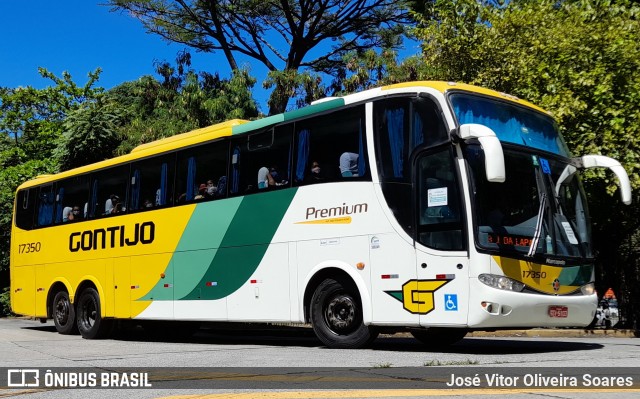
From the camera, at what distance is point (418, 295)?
10.3 metres

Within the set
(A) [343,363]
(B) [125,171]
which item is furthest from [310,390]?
(B) [125,171]

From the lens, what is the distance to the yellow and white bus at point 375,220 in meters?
10.0

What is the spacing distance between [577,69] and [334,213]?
8.17 m

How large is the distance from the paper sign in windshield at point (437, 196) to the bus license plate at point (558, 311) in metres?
1.97

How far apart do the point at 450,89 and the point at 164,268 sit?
268 inches

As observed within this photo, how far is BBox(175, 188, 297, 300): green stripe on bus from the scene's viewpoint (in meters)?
12.5

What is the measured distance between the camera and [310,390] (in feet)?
22.3

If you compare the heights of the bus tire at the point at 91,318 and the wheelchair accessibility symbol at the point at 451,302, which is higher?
the wheelchair accessibility symbol at the point at 451,302

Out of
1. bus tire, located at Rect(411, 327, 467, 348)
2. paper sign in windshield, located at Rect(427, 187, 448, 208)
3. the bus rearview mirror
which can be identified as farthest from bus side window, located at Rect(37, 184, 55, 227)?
the bus rearview mirror

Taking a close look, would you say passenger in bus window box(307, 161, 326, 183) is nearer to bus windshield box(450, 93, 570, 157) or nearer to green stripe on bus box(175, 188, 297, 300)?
green stripe on bus box(175, 188, 297, 300)

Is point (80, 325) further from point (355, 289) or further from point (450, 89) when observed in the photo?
point (450, 89)

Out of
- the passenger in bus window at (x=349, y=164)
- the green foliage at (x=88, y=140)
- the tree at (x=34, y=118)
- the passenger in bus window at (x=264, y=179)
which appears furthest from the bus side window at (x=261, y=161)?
the tree at (x=34, y=118)

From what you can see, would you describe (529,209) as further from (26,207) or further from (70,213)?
(26,207)

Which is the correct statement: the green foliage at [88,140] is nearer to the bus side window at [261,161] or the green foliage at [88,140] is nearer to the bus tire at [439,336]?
the bus side window at [261,161]
